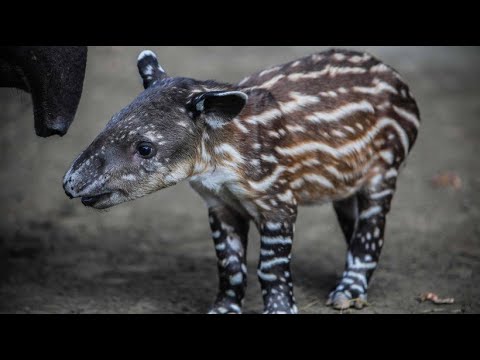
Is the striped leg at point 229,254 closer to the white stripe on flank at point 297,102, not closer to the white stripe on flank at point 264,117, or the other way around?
the white stripe on flank at point 264,117

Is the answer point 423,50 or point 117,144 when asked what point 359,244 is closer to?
point 117,144

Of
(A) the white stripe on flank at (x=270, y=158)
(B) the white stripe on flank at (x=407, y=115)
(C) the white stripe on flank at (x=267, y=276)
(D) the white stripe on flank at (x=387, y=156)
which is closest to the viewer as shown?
(A) the white stripe on flank at (x=270, y=158)

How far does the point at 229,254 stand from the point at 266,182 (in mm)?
886

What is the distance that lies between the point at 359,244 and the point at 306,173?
1.15m

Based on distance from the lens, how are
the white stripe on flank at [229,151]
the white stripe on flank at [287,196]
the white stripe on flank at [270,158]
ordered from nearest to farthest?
the white stripe on flank at [229,151] < the white stripe on flank at [270,158] < the white stripe on flank at [287,196]

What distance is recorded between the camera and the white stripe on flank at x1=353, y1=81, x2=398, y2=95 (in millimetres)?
7664

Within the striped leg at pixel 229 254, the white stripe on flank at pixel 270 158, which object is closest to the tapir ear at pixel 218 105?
the white stripe on flank at pixel 270 158

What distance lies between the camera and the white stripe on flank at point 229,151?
680cm

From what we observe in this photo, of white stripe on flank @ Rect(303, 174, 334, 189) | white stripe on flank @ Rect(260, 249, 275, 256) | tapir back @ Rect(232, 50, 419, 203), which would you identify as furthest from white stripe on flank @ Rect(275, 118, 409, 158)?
white stripe on flank @ Rect(260, 249, 275, 256)

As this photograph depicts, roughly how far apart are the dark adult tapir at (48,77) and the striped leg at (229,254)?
64.2 inches

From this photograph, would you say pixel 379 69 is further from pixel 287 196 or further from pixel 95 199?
pixel 95 199

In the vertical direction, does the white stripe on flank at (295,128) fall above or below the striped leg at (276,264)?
above

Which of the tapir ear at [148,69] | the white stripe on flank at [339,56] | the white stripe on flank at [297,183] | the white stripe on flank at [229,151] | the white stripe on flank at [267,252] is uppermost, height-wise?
the tapir ear at [148,69]

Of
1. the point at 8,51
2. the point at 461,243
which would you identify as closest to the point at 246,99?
the point at 8,51
